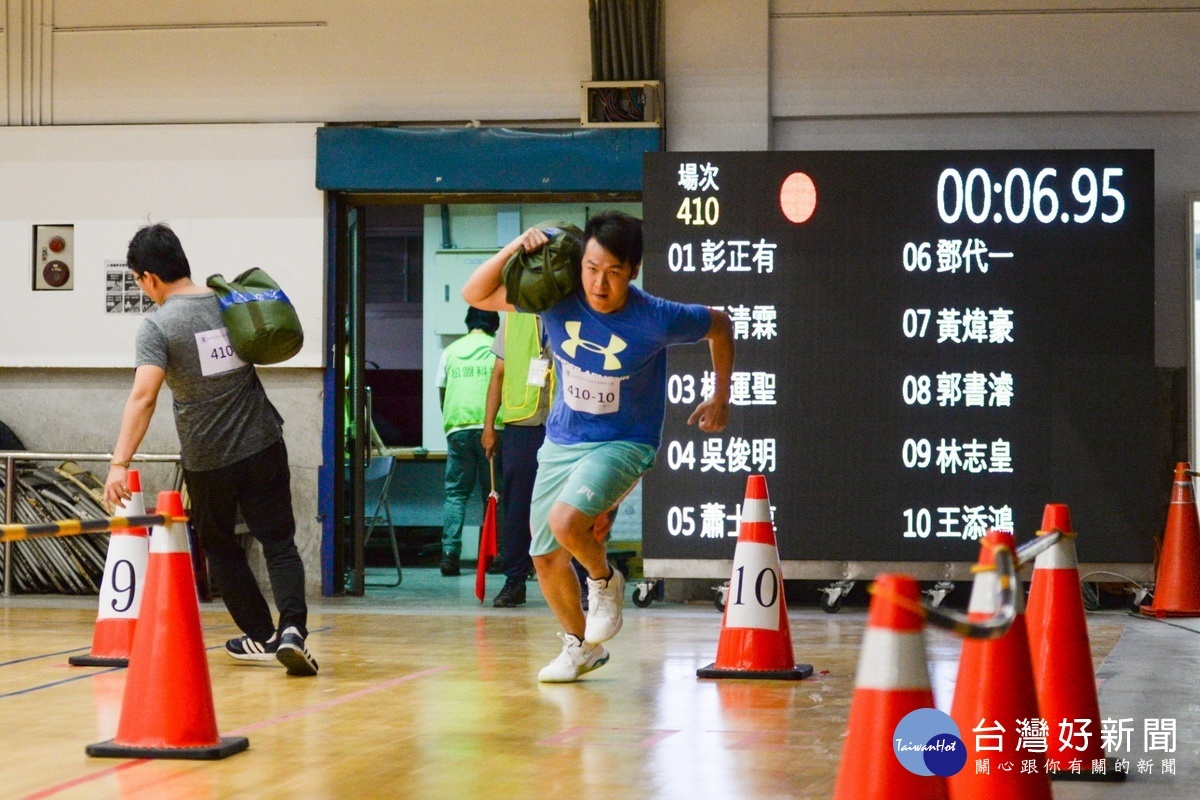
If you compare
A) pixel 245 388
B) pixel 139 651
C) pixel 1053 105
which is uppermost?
pixel 1053 105

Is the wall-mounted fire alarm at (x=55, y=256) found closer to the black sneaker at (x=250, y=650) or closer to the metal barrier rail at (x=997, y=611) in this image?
the black sneaker at (x=250, y=650)

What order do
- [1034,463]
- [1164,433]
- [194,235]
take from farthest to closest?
1. [194,235]
2. [1164,433]
3. [1034,463]

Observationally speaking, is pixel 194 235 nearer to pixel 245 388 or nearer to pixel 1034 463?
pixel 245 388

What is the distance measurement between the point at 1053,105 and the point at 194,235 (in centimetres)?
568

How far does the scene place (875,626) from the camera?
9.21 feet

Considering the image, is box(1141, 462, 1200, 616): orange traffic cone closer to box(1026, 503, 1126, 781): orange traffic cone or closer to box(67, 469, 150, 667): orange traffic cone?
box(1026, 503, 1126, 781): orange traffic cone

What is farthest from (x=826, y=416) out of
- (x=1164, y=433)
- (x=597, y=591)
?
(x=597, y=591)

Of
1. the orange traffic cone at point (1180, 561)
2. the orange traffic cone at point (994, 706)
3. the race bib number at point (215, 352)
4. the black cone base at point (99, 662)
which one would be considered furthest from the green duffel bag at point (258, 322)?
the orange traffic cone at point (1180, 561)

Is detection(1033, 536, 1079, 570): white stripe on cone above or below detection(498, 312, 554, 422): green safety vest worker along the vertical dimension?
below

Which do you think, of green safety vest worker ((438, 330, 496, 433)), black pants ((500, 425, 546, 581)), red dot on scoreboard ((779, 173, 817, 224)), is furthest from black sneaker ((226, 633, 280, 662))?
green safety vest worker ((438, 330, 496, 433))

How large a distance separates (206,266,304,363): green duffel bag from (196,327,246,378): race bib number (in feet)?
0.11

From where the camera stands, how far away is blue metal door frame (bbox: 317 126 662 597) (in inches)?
368

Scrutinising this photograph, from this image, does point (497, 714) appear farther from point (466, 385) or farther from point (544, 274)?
point (466, 385)

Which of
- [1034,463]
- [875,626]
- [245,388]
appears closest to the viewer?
[875,626]
